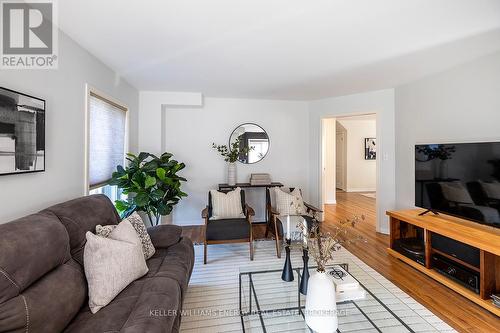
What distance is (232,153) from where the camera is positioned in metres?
4.32

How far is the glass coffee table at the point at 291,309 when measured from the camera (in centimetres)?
150

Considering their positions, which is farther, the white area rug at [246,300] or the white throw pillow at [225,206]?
the white throw pillow at [225,206]

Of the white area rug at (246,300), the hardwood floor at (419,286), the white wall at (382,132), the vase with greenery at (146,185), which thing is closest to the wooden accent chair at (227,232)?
the white area rug at (246,300)

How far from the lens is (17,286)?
1.09m

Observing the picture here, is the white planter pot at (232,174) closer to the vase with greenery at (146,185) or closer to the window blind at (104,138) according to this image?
the vase with greenery at (146,185)

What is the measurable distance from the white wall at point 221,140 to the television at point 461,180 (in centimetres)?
224

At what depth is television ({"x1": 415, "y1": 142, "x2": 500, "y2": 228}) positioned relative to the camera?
224cm

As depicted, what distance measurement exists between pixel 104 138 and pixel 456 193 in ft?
13.1

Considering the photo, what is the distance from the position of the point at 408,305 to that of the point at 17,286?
2.72 metres

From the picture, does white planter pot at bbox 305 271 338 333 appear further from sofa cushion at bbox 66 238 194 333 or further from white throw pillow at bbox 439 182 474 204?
white throw pillow at bbox 439 182 474 204

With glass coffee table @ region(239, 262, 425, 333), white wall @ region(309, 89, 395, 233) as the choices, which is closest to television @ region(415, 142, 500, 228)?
white wall @ region(309, 89, 395, 233)

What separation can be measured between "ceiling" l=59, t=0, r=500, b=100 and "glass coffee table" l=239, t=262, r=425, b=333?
200cm

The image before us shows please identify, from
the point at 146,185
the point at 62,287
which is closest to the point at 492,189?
the point at 62,287

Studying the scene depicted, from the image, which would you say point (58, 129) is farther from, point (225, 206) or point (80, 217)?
point (225, 206)
